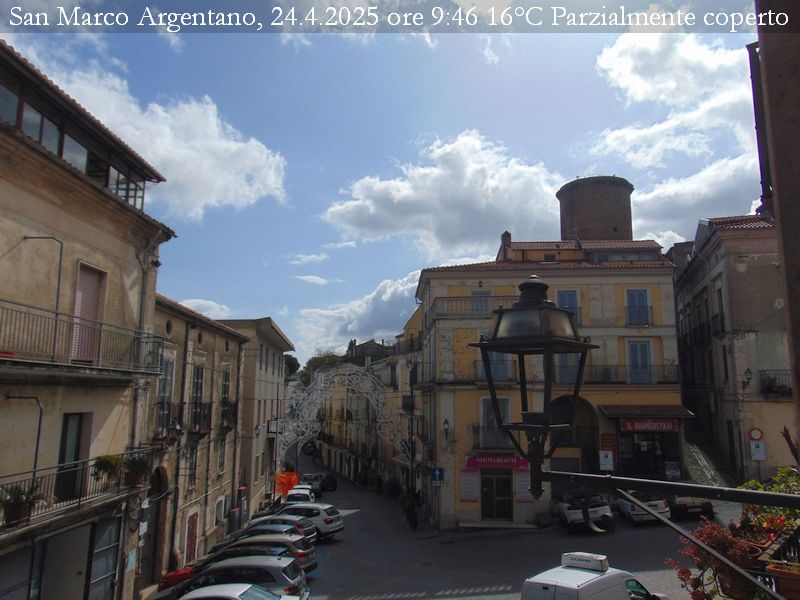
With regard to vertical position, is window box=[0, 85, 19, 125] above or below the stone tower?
below

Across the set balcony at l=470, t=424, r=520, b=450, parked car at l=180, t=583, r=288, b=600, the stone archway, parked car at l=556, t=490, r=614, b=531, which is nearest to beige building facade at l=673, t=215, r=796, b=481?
parked car at l=556, t=490, r=614, b=531

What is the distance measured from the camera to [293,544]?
17391 millimetres

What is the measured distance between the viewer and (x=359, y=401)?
165 ft

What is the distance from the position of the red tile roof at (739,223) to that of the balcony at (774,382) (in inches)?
263

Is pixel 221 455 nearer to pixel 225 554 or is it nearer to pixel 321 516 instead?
pixel 321 516

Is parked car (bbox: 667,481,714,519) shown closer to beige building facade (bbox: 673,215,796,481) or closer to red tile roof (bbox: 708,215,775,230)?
beige building facade (bbox: 673,215,796,481)

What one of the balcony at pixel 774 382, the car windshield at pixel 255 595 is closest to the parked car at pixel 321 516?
the car windshield at pixel 255 595

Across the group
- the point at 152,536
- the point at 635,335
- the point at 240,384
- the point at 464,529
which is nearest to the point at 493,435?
the point at 464,529

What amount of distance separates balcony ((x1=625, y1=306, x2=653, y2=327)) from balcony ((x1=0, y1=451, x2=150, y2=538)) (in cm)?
2306

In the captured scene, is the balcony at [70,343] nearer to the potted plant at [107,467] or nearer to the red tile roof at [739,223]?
the potted plant at [107,467]

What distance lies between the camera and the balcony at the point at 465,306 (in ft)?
93.6

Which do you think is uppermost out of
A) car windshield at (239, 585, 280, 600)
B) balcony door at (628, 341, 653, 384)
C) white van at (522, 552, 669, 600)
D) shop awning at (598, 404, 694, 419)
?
balcony door at (628, 341, 653, 384)

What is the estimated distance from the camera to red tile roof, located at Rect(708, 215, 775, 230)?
92.9 feet

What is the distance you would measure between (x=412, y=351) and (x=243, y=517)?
16.2 metres
